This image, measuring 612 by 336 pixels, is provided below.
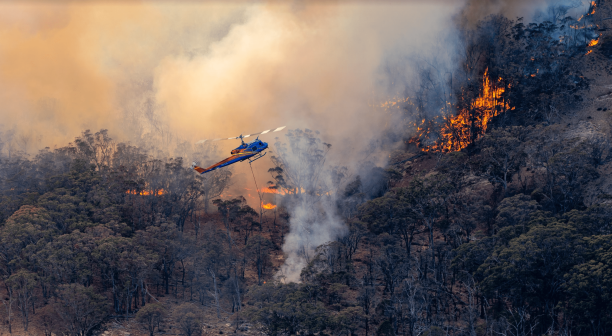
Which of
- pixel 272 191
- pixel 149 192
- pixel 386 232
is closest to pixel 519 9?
pixel 386 232

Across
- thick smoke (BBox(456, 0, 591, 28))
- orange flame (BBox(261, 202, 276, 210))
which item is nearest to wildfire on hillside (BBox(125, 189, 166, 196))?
orange flame (BBox(261, 202, 276, 210))

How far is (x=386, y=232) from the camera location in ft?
273

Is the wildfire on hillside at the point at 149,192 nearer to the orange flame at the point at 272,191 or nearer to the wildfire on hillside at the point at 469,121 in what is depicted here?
the orange flame at the point at 272,191

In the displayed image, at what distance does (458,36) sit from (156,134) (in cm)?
7132

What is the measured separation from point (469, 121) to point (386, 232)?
40047 mm

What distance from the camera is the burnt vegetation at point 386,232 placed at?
206 ft

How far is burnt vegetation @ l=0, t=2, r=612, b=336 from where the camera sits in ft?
206

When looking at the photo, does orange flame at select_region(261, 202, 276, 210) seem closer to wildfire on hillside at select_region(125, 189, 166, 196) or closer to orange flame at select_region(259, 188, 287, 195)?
orange flame at select_region(259, 188, 287, 195)

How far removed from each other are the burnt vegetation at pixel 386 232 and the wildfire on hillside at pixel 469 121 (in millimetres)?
365

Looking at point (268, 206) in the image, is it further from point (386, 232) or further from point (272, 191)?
point (386, 232)

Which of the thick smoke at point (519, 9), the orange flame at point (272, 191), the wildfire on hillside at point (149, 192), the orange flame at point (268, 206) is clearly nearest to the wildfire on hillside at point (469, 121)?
the thick smoke at point (519, 9)

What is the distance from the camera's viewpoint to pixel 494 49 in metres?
114

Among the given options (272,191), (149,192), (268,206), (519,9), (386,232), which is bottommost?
(386,232)

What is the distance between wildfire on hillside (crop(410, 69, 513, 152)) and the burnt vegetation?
0.36 metres
